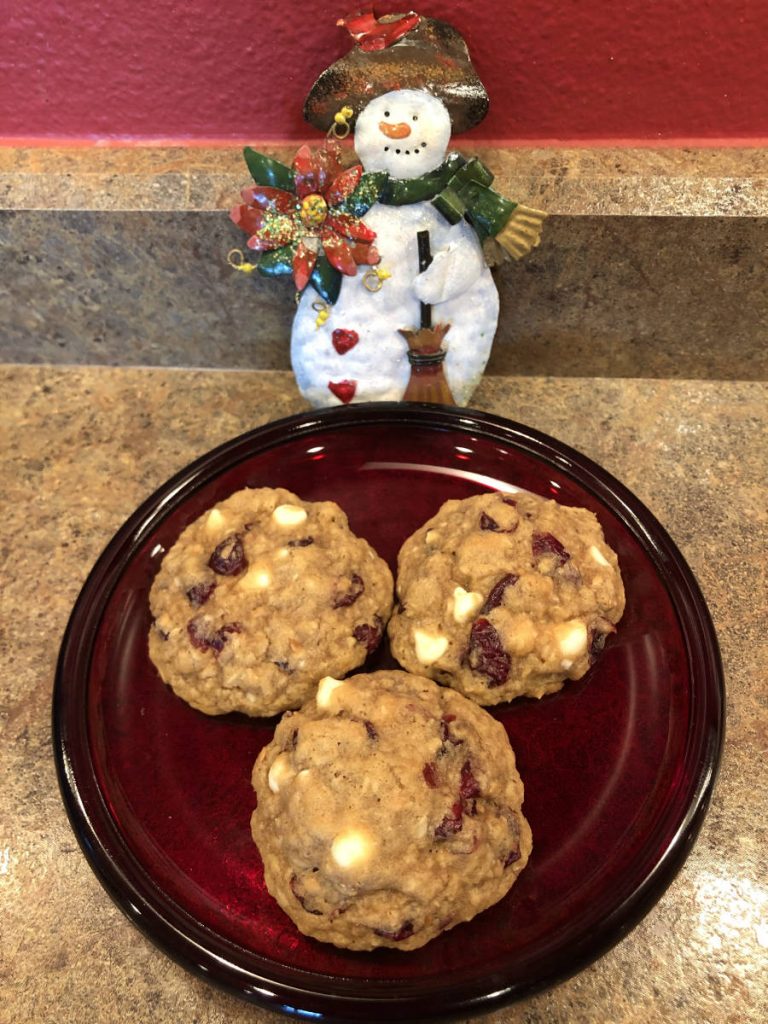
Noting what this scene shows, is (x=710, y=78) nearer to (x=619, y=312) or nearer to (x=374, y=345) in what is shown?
(x=619, y=312)

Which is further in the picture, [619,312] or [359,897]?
[619,312]

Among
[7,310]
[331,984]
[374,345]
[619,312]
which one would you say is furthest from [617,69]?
[331,984]

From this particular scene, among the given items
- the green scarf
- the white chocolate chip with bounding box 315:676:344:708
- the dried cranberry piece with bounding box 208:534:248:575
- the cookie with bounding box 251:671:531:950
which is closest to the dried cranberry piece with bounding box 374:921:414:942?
the cookie with bounding box 251:671:531:950

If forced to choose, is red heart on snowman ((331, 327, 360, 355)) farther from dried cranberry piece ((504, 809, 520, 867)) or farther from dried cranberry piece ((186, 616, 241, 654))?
dried cranberry piece ((504, 809, 520, 867))

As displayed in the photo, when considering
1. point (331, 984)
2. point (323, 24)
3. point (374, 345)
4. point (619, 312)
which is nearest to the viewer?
point (331, 984)

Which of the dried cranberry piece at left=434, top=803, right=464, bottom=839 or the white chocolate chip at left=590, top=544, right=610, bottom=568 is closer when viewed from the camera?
the dried cranberry piece at left=434, top=803, right=464, bottom=839
